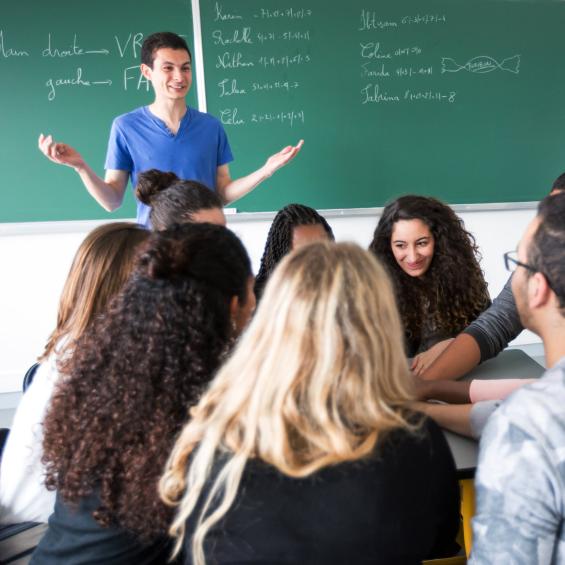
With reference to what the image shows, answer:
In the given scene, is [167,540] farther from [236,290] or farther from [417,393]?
[417,393]

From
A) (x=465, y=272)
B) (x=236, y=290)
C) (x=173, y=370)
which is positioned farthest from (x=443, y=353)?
(x=173, y=370)

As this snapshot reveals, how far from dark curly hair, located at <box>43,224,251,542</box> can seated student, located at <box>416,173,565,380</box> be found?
2.89 ft

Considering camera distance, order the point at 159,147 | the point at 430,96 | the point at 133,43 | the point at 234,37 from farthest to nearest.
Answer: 1. the point at 430,96
2. the point at 234,37
3. the point at 133,43
4. the point at 159,147

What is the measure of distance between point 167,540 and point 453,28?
11.5 ft

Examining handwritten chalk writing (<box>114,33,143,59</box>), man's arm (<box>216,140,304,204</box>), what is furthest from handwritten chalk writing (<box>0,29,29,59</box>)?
man's arm (<box>216,140,304,204</box>)

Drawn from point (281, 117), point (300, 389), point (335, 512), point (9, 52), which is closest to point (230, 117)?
point (281, 117)

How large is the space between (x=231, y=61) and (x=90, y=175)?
1224 mm

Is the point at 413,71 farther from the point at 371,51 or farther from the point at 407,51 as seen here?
the point at 371,51

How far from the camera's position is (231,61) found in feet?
11.4

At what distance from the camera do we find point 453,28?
3.71 m

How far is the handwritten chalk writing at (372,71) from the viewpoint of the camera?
3.63 m

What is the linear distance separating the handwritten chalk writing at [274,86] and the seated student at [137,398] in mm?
2552

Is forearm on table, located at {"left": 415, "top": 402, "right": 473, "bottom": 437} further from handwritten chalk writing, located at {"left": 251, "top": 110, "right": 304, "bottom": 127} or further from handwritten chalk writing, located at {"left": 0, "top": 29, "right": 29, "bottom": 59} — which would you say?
handwritten chalk writing, located at {"left": 0, "top": 29, "right": 29, "bottom": 59}

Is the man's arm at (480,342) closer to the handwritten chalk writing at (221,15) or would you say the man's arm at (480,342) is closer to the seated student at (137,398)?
the seated student at (137,398)
